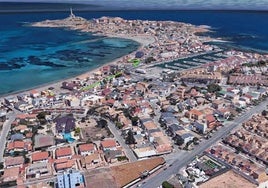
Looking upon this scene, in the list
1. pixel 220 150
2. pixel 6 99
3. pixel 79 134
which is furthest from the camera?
pixel 6 99

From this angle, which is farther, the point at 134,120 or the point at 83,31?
the point at 83,31

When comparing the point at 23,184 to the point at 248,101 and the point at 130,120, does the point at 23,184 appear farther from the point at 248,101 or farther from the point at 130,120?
the point at 248,101

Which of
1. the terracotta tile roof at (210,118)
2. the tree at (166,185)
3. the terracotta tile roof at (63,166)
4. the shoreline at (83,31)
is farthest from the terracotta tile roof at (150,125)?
the shoreline at (83,31)

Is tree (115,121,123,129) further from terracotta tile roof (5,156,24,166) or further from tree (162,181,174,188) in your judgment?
tree (162,181,174,188)

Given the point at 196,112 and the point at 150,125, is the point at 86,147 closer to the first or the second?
the point at 150,125

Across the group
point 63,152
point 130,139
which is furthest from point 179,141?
point 63,152

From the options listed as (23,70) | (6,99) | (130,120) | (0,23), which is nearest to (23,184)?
(130,120)
